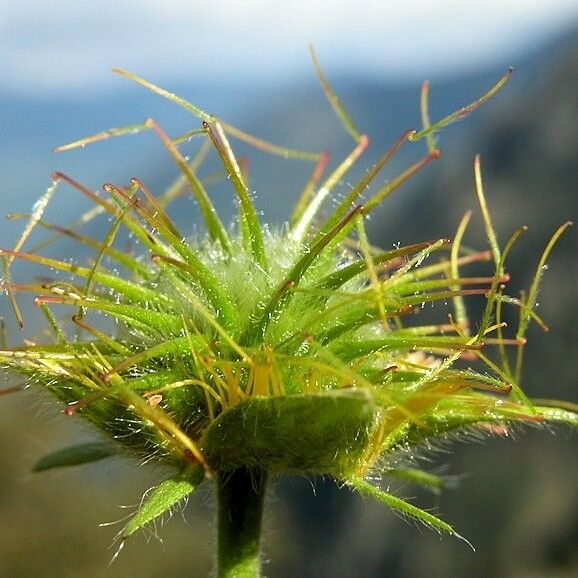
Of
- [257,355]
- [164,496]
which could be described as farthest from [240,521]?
[257,355]

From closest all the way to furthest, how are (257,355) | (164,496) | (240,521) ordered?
(164,496) < (257,355) < (240,521)

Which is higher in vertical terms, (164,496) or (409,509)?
(164,496)

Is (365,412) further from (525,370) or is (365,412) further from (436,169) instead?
(436,169)

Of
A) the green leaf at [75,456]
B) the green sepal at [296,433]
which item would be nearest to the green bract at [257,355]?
the green sepal at [296,433]

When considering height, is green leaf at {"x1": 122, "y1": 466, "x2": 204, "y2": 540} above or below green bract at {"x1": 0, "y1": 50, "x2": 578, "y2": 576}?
below

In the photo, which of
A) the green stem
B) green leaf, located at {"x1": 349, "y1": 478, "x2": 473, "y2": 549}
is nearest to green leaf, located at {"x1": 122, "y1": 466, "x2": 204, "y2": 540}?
the green stem

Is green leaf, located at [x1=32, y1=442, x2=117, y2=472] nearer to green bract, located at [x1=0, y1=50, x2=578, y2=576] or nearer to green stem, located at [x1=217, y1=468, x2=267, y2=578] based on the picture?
green bract, located at [x1=0, y1=50, x2=578, y2=576]

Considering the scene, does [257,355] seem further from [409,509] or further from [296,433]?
[409,509]
